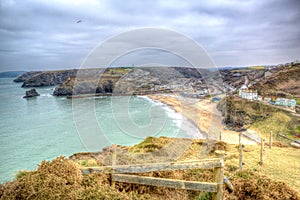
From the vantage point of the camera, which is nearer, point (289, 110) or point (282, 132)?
point (282, 132)

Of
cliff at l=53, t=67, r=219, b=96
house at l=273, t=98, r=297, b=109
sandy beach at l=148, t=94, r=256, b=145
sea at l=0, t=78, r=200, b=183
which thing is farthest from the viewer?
house at l=273, t=98, r=297, b=109

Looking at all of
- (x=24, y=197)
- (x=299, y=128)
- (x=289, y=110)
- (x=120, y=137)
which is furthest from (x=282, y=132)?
(x=24, y=197)

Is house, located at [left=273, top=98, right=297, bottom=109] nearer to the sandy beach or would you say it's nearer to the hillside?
the sandy beach

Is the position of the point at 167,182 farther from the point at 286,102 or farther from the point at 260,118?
the point at 286,102

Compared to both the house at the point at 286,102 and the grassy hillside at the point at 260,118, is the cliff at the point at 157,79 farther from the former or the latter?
the house at the point at 286,102

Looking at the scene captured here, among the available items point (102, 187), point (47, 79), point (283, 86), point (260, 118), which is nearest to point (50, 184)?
point (102, 187)

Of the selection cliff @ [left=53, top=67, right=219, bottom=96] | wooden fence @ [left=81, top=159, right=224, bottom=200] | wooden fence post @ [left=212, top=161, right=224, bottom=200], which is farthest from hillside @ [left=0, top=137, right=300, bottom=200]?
cliff @ [left=53, top=67, right=219, bottom=96]

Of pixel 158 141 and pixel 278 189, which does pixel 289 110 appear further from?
pixel 278 189
